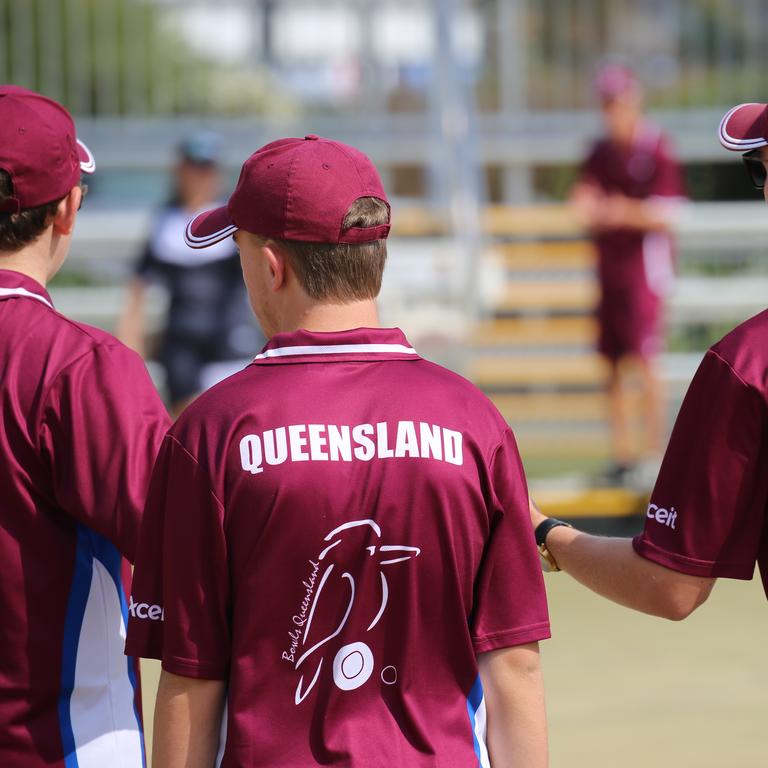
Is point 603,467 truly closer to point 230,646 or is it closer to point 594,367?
point 594,367

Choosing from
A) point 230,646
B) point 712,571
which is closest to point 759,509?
point 712,571

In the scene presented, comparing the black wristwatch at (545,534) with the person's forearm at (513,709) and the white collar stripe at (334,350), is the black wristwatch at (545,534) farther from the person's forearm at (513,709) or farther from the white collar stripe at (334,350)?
the white collar stripe at (334,350)

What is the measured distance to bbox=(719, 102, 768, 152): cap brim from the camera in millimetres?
2545

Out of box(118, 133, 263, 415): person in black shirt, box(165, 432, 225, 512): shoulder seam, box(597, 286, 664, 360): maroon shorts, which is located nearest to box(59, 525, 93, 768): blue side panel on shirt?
box(165, 432, 225, 512): shoulder seam

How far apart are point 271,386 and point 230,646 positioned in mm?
394

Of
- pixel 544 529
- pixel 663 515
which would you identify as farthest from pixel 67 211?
pixel 663 515

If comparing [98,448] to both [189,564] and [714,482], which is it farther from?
[714,482]

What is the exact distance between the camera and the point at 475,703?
2.25 m

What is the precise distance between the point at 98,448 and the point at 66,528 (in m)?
0.17

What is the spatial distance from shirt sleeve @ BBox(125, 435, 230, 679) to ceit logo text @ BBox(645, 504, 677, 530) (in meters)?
0.80

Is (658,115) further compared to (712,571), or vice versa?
(658,115)

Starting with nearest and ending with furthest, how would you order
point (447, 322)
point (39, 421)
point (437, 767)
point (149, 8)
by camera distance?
point (437, 767) < point (39, 421) < point (447, 322) < point (149, 8)

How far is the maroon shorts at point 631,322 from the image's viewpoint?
8688 millimetres

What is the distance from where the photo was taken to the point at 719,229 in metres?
10.8
